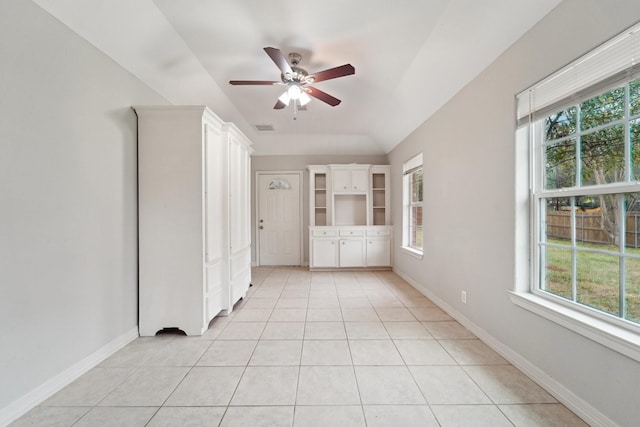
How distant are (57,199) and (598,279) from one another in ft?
10.7

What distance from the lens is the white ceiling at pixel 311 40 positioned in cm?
178

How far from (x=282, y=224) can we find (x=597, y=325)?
186 inches

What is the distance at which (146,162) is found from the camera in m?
2.33

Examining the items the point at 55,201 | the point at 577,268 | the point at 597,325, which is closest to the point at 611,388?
the point at 597,325

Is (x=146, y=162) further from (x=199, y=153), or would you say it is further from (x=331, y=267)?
(x=331, y=267)

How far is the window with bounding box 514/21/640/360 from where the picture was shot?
1.23m

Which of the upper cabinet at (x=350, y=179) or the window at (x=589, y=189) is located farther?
the upper cabinet at (x=350, y=179)

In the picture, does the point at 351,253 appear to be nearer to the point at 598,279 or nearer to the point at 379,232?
the point at 379,232

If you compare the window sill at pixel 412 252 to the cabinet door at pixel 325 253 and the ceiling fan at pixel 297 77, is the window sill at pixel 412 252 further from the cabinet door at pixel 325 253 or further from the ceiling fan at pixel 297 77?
the ceiling fan at pixel 297 77

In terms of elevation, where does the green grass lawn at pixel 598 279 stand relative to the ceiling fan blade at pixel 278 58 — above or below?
below

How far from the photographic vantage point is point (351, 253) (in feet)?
16.0

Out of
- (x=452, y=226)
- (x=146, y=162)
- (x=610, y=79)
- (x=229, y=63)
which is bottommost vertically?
(x=452, y=226)

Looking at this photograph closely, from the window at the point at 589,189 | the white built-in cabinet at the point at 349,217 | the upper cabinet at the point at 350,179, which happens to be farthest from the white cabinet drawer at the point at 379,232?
the window at the point at 589,189

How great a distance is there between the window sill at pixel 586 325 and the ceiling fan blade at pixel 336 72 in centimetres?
216
